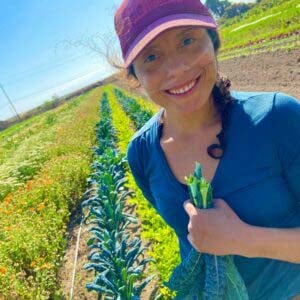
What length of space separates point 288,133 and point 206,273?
52cm

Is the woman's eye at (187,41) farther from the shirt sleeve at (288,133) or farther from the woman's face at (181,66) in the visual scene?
the shirt sleeve at (288,133)

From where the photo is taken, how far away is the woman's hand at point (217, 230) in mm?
1183

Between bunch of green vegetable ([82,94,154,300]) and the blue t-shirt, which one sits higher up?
the blue t-shirt

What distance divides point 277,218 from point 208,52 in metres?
0.61

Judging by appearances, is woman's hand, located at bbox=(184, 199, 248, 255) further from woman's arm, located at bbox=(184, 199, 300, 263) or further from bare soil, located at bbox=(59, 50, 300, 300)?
bare soil, located at bbox=(59, 50, 300, 300)

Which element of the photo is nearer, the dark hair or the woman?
the woman

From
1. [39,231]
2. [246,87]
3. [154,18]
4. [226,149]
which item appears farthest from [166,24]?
[246,87]

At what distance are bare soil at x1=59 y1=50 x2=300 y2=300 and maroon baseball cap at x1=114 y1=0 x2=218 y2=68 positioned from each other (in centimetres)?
51

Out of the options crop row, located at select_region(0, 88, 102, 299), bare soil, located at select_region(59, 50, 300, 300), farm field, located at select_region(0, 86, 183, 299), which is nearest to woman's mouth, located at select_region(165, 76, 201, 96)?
bare soil, located at select_region(59, 50, 300, 300)

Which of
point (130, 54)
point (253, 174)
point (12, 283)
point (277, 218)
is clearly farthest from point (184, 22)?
point (12, 283)

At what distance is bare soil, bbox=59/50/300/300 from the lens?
4778mm

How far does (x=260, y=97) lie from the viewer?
4.31 feet

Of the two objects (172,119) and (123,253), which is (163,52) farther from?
(123,253)

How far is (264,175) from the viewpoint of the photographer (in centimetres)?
126
